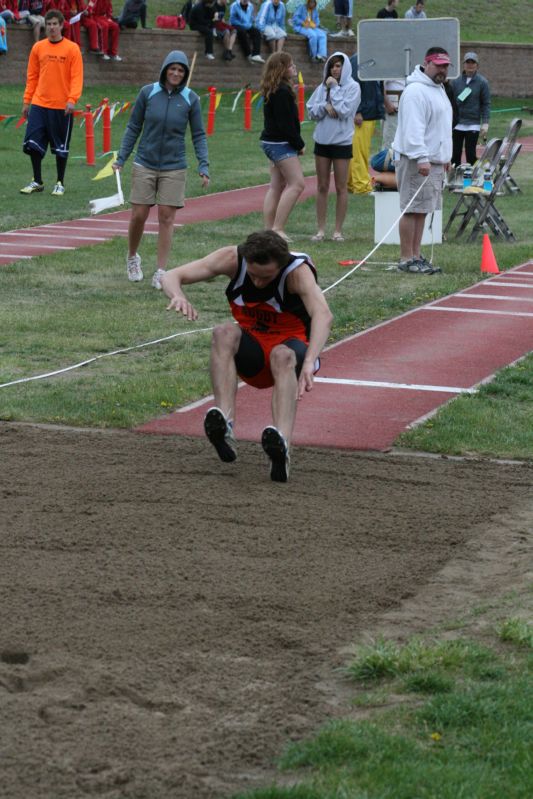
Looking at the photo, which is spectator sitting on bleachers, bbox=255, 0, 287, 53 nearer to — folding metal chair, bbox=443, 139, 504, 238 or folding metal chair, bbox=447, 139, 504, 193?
folding metal chair, bbox=447, 139, 504, 193

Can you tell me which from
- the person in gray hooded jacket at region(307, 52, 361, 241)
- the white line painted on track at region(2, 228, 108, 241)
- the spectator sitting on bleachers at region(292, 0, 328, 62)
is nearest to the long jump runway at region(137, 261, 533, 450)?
the person in gray hooded jacket at region(307, 52, 361, 241)

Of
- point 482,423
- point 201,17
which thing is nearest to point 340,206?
point 482,423

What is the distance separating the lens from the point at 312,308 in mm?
7152

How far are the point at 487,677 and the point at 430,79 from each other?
986 cm

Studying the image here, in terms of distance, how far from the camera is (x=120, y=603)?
17.3ft

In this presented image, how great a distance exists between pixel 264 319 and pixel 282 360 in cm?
37

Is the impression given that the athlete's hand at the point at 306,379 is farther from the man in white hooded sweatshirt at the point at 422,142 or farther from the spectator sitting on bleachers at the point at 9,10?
the spectator sitting on bleachers at the point at 9,10

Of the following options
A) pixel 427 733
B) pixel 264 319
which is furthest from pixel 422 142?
pixel 427 733

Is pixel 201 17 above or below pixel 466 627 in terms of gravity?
above

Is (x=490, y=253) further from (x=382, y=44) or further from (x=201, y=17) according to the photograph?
(x=201, y=17)

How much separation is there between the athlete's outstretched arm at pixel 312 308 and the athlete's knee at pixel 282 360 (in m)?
0.13

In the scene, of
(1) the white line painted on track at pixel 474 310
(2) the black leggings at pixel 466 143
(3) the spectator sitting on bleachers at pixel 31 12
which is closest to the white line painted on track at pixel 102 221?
(1) the white line painted on track at pixel 474 310

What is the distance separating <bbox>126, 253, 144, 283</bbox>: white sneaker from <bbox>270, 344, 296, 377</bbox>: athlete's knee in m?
5.93

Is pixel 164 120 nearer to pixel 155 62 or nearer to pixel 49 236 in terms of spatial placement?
pixel 49 236
